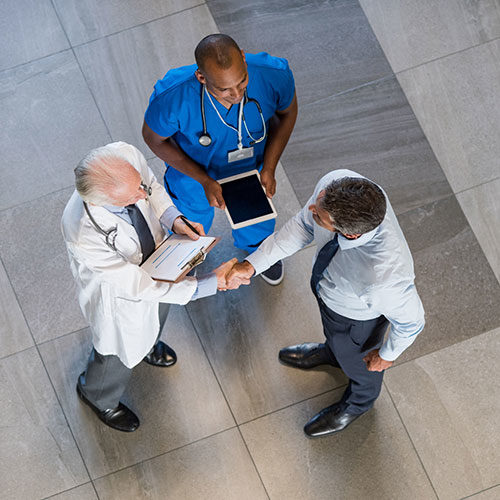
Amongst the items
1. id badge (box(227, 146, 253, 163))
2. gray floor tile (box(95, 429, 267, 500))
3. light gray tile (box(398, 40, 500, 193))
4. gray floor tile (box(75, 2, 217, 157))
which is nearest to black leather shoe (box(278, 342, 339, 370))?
gray floor tile (box(95, 429, 267, 500))

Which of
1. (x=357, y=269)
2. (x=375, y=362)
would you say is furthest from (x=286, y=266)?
(x=357, y=269)

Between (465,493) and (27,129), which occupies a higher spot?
(27,129)

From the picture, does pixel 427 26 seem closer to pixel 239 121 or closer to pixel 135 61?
pixel 135 61

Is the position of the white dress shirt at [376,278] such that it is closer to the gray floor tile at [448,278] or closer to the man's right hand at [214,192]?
the man's right hand at [214,192]

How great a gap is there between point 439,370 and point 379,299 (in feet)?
4.11

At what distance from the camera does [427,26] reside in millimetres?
3670

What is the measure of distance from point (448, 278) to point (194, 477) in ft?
5.23

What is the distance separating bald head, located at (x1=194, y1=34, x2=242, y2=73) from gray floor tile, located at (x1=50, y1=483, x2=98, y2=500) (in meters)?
1.96

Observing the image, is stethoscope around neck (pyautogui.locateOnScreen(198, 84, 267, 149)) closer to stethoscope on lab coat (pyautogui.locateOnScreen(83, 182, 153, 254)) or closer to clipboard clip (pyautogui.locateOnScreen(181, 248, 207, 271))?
clipboard clip (pyautogui.locateOnScreen(181, 248, 207, 271))

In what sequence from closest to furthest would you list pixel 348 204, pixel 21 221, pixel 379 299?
pixel 348 204, pixel 379 299, pixel 21 221

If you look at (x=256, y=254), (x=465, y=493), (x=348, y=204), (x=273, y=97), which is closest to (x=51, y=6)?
(x=273, y=97)

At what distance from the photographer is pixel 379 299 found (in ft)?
6.57

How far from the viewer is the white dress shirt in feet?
6.46

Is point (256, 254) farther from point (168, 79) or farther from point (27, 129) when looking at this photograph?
point (27, 129)
